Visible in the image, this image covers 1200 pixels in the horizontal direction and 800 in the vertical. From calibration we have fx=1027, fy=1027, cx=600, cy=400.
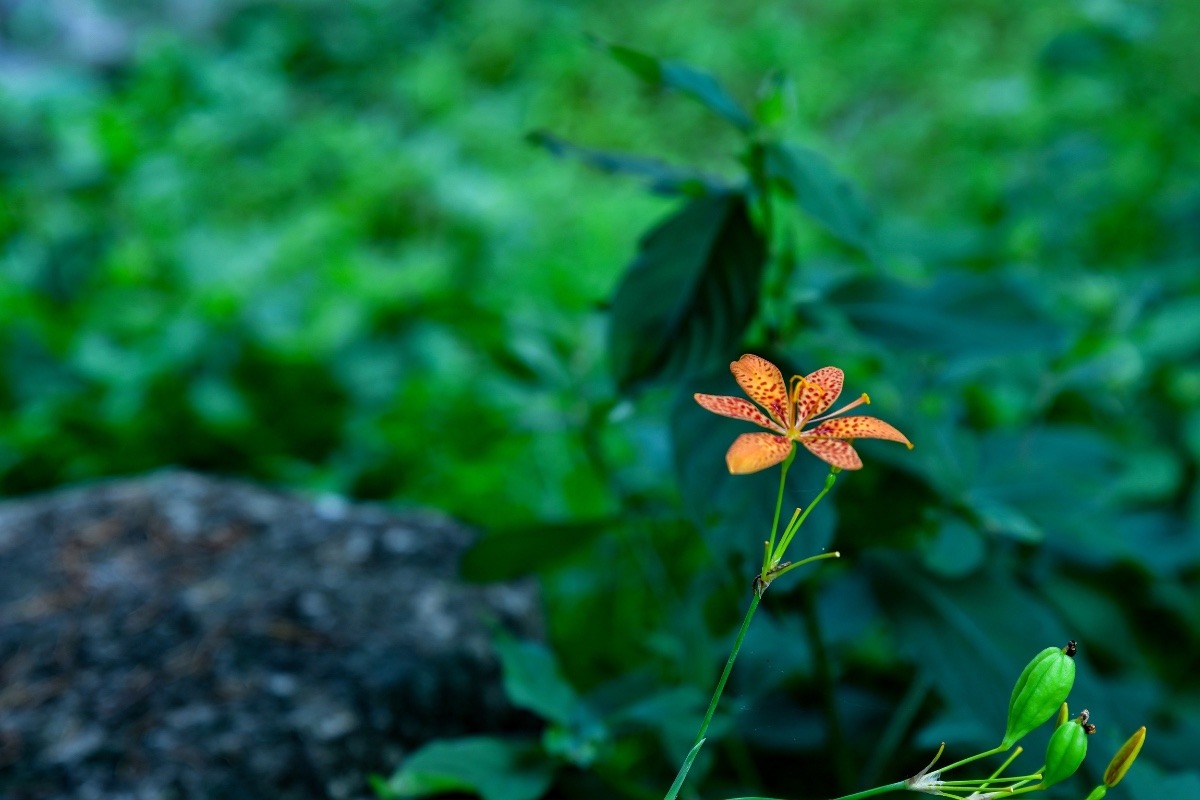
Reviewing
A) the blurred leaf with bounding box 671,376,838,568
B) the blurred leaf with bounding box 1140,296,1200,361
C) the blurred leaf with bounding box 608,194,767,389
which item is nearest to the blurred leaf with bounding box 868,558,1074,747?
the blurred leaf with bounding box 671,376,838,568

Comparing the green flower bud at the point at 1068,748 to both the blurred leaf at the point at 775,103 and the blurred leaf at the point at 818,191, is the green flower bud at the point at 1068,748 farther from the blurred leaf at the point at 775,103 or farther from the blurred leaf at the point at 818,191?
the blurred leaf at the point at 775,103

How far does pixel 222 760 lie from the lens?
3.18ft

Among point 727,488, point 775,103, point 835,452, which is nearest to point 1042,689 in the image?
point 835,452

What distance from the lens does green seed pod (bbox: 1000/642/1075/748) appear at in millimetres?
519

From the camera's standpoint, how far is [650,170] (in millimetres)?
888

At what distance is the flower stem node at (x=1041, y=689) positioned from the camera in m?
0.52

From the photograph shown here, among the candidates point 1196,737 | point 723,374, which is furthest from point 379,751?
point 1196,737

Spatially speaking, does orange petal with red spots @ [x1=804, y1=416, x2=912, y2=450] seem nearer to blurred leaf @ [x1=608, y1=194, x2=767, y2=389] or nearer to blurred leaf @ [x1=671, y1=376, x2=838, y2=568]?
blurred leaf @ [x1=671, y1=376, x2=838, y2=568]

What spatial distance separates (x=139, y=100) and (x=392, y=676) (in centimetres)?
326

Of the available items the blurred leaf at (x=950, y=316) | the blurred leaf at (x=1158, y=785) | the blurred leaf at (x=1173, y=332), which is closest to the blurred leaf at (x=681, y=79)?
the blurred leaf at (x=950, y=316)

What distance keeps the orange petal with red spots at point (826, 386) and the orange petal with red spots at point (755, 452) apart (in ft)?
0.14

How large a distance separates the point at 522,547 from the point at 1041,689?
1.84 feet

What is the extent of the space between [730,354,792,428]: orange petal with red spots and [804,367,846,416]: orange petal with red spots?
2 cm

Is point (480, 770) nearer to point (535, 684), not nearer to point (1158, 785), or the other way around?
point (535, 684)
